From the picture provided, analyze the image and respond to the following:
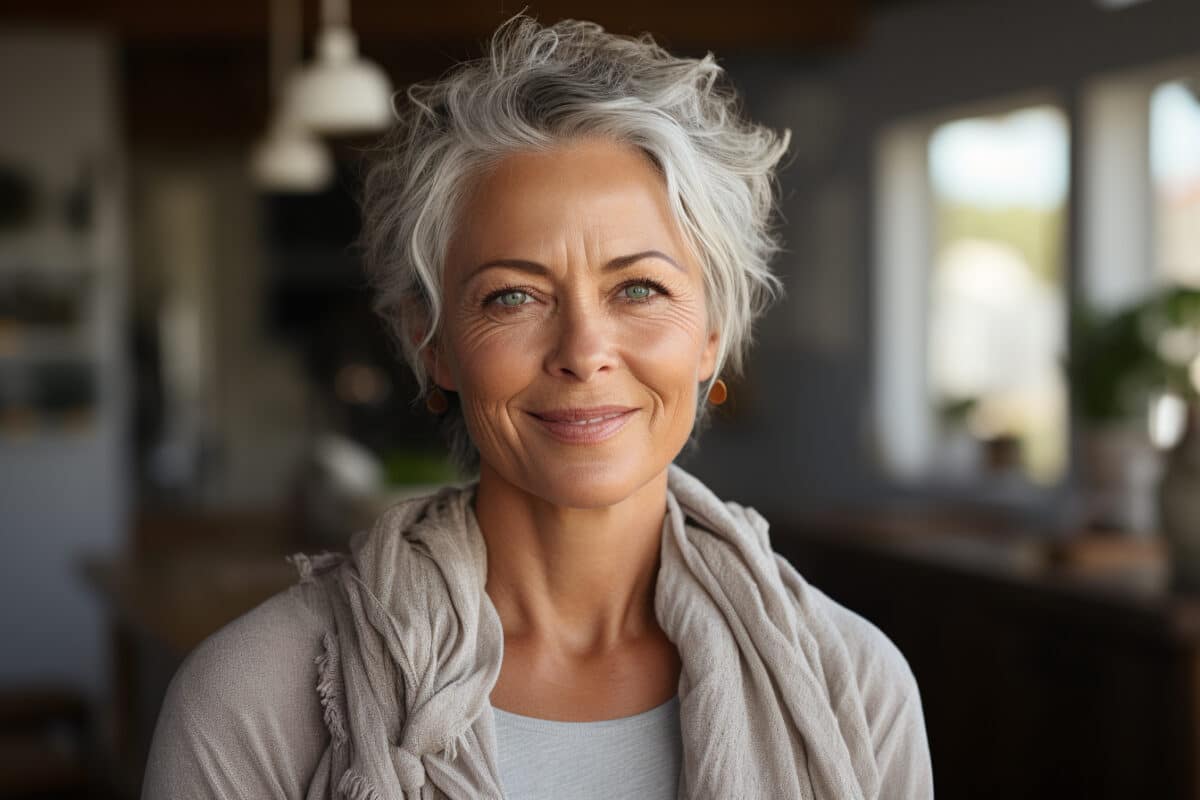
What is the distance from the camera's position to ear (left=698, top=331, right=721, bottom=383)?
132cm

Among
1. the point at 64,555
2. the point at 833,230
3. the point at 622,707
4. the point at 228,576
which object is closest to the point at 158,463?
the point at 64,555

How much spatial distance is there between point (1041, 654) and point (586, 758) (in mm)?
2905

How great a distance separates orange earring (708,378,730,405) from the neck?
118 millimetres

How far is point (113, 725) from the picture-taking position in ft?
14.3

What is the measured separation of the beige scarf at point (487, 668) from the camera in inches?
45.9

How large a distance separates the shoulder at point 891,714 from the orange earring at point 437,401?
41 centimetres

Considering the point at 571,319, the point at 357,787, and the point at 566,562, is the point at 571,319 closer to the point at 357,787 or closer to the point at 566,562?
the point at 566,562

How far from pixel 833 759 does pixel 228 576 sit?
2966 mm

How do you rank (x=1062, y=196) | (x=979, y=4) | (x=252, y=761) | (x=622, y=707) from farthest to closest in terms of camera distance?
1. (x=979, y=4)
2. (x=1062, y=196)
3. (x=622, y=707)
4. (x=252, y=761)

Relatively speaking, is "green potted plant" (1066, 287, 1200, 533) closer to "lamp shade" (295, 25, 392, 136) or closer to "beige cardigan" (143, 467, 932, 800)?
"lamp shade" (295, 25, 392, 136)

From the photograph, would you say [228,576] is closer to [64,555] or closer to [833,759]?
[64,555]

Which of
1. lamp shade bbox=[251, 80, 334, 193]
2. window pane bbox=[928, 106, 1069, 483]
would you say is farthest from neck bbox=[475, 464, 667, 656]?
window pane bbox=[928, 106, 1069, 483]

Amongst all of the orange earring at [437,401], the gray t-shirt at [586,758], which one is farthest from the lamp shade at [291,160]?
the gray t-shirt at [586,758]

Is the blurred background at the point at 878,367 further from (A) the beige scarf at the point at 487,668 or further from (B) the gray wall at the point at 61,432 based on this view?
(A) the beige scarf at the point at 487,668
